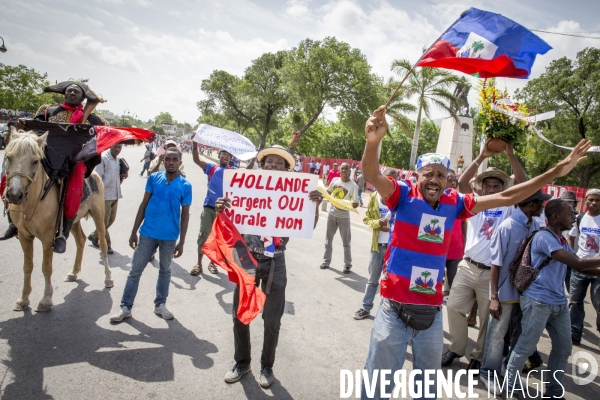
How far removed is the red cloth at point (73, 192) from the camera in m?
4.79

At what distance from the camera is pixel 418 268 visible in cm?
263

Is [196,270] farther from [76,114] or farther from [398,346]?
[398,346]

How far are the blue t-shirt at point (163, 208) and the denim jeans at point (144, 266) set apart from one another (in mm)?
112

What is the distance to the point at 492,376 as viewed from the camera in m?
3.94

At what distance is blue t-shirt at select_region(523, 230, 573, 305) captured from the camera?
3.51 m

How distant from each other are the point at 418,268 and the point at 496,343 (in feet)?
6.68

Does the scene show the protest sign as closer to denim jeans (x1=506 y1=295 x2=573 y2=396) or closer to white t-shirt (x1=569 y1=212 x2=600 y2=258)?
denim jeans (x1=506 y1=295 x2=573 y2=396)

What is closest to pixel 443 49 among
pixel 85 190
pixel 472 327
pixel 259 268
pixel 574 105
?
pixel 259 268

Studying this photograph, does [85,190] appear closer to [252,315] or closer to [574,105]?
[252,315]

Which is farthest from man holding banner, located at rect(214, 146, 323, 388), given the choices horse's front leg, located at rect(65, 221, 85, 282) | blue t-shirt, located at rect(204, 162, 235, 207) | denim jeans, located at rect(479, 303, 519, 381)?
horse's front leg, located at rect(65, 221, 85, 282)

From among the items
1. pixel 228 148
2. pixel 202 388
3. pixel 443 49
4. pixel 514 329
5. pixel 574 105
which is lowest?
pixel 202 388

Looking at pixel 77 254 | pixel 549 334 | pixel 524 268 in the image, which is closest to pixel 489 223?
pixel 524 268

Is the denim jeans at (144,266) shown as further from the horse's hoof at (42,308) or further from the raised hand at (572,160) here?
the raised hand at (572,160)

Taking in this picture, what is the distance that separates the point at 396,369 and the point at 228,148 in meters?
4.26
